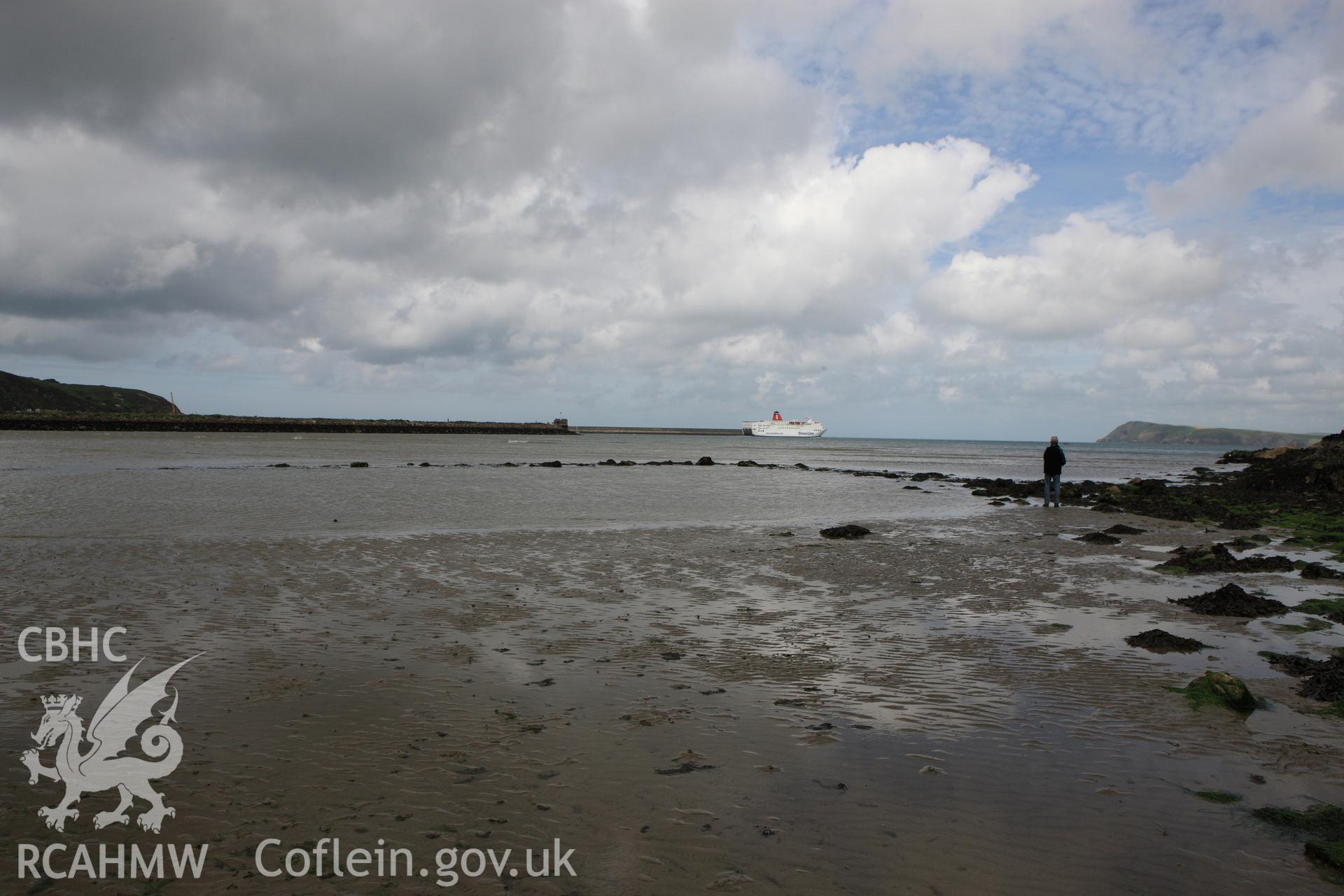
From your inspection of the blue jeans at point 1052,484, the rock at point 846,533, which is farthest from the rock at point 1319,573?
the blue jeans at point 1052,484

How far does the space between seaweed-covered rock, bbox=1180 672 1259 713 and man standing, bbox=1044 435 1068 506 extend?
2062cm

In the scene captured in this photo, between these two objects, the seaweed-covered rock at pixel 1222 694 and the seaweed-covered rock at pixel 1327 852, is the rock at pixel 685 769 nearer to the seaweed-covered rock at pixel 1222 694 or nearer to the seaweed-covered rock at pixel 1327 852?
the seaweed-covered rock at pixel 1327 852

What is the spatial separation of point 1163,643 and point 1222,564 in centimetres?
732

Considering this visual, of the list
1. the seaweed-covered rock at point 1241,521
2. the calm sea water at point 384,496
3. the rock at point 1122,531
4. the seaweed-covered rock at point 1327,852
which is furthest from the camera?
the seaweed-covered rock at point 1241,521

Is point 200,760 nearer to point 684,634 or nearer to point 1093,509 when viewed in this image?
point 684,634

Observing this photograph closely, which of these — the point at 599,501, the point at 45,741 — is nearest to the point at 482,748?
the point at 45,741

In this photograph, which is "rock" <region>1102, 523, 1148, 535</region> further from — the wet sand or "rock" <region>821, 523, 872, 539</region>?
the wet sand

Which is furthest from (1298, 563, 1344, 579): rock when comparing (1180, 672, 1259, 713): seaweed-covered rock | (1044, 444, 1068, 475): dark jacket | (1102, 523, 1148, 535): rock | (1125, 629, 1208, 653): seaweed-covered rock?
(1044, 444, 1068, 475): dark jacket

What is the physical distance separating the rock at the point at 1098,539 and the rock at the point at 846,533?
5.56 metres

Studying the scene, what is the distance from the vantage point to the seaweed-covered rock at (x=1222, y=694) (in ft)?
21.5

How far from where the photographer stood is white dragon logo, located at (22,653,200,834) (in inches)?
176

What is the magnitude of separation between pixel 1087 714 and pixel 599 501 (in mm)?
22219

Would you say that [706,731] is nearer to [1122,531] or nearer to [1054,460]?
[1122,531]

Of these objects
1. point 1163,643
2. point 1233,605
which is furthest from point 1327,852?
point 1233,605
